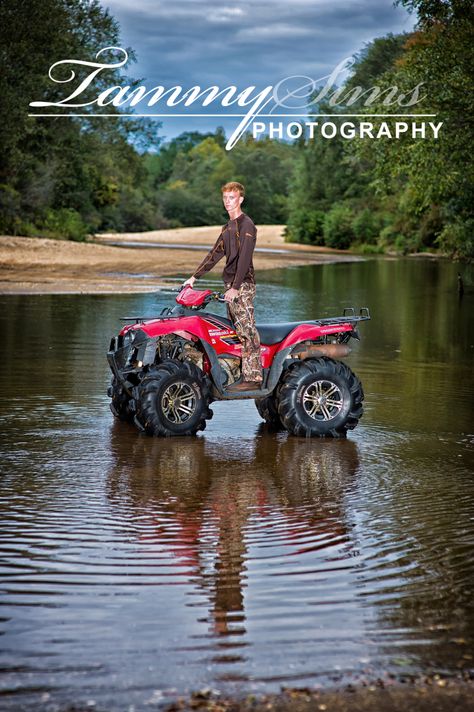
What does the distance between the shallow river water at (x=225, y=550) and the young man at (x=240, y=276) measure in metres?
0.65

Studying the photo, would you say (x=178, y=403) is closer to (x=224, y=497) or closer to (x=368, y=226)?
(x=224, y=497)

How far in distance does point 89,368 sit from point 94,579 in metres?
9.00

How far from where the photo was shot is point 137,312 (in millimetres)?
23688

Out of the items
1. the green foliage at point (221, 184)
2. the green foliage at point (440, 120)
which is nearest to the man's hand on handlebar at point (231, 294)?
the green foliage at point (440, 120)

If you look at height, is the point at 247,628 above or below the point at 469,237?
below

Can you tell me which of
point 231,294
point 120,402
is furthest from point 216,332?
point 120,402

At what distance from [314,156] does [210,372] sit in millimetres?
79372

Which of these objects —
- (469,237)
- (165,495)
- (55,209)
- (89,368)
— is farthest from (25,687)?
(55,209)

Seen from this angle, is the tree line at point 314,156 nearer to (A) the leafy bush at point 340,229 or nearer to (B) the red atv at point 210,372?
(A) the leafy bush at point 340,229

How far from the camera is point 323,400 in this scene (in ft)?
34.8

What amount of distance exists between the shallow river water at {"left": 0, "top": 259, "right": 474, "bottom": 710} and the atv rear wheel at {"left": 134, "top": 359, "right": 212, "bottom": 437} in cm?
20

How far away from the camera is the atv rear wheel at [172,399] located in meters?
10.1

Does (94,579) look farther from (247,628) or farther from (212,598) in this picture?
(247,628)

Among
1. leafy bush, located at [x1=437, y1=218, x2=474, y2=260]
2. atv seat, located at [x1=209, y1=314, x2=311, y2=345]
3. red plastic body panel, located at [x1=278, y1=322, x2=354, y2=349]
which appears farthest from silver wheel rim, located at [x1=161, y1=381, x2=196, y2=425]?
leafy bush, located at [x1=437, y1=218, x2=474, y2=260]
